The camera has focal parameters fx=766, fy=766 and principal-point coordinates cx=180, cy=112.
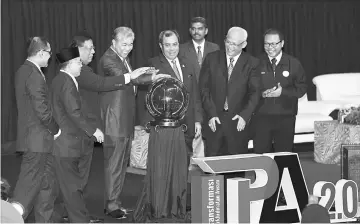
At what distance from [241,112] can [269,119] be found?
1.42ft

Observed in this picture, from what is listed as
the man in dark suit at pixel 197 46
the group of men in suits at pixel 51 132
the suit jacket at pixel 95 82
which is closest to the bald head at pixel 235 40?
the suit jacket at pixel 95 82

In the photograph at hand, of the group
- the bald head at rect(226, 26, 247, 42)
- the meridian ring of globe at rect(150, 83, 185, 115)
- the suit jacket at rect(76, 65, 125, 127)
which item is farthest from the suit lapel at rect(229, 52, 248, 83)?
the suit jacket at rect(76, 65, 125, 127)

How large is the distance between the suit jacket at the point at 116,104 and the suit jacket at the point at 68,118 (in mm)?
488

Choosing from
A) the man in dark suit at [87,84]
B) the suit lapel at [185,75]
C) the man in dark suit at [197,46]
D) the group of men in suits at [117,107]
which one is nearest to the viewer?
the group of men in suits at [117,107]

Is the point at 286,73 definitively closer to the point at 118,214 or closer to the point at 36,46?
the point at 118,214

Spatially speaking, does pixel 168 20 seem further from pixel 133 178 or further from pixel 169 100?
pixel 169 100

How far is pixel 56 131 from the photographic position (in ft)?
17.1

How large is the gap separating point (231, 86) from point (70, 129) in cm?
145

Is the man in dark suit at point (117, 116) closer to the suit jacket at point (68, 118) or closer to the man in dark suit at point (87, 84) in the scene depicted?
the man in dark suit at point (87, 84)

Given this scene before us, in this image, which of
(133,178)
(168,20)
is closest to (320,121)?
(133,178)

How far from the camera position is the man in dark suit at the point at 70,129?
512cm

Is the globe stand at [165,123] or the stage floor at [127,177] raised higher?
the globe stand at [165,123]

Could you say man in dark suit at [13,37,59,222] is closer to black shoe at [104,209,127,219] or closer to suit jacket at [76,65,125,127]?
suit jacket at [76,65,125,127]

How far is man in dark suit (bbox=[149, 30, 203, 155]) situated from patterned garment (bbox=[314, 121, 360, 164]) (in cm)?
274
